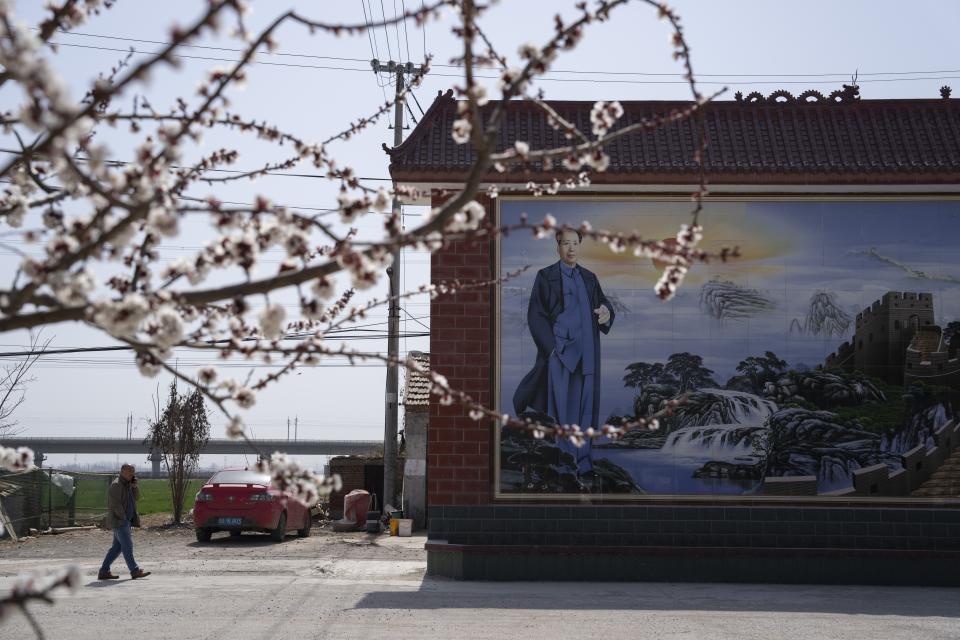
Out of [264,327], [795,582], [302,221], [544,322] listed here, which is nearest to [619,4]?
[302,221]

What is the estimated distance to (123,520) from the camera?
1434 centimetres

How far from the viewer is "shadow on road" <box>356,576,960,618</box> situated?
11.6 metres

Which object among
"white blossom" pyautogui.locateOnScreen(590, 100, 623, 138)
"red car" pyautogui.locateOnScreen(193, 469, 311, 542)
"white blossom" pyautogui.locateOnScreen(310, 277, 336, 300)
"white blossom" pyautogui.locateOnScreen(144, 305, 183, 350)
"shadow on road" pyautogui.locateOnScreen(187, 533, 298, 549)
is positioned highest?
"white blossom" pyautogui.locateOnScreen(590, 100, 623, 138)

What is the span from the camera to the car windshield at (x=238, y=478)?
22062 mm

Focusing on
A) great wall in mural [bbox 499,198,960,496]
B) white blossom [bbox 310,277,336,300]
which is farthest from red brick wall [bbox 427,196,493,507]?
white blossom [bbox 310,277,336,300]

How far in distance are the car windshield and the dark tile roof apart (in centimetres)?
991

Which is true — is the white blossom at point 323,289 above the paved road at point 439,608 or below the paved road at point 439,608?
above

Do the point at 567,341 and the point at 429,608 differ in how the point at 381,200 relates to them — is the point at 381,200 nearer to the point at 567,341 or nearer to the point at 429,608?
the point at 429,608

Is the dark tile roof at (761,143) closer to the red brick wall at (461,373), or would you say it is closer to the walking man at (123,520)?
the red brick wall at (461,373)

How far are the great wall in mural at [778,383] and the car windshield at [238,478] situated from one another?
934 centimetres

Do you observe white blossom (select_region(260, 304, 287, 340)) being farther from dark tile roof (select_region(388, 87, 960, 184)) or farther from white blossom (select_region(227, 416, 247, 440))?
dark tile roof (select_region(388, 87, 960, 184))

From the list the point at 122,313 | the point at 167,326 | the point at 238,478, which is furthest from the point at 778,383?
the point at 238,478

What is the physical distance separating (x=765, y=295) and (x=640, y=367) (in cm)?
206

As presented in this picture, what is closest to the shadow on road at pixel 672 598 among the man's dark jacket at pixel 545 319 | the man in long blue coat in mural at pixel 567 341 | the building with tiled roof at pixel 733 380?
the building with tiled roof at pixel 733 380
